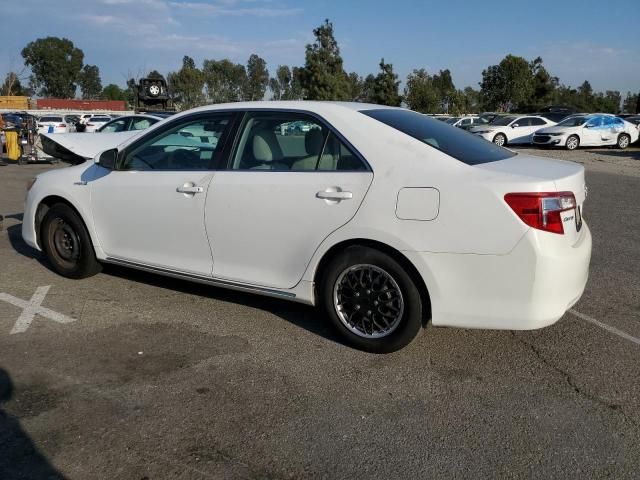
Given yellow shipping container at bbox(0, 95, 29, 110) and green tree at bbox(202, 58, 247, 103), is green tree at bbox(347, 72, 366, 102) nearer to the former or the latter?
green tree at bbox(202, 58, 247, 103)

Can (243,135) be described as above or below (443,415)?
above

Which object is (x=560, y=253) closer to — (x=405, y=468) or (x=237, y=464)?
(x=405, y=468)

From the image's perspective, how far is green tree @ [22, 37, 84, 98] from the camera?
110 metres

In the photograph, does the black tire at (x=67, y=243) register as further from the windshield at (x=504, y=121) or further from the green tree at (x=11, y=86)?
the green tree at (x=11, y=86)

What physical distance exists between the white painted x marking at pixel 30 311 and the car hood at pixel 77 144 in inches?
189

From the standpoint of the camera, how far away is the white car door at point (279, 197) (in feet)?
12.4

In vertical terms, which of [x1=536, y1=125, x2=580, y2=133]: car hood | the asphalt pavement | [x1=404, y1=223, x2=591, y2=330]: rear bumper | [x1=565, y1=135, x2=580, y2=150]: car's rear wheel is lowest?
the asphalt pavement

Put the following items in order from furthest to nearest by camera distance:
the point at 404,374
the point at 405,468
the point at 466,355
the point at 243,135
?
the point at 243,135 < the point at 466,355 < the point at 404,374 < the point at 405,468

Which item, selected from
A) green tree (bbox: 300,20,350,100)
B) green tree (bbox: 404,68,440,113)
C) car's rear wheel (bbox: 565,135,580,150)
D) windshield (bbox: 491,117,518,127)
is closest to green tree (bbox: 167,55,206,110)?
green tree (bbox: 300,20,350,100)

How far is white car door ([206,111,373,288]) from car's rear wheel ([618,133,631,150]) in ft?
89.3

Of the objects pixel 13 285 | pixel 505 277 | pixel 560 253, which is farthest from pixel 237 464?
pixel 13 285

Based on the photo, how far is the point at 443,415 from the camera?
3115 mm

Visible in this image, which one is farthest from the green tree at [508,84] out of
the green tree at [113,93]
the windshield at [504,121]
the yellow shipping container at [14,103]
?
the green tree at [113,93]

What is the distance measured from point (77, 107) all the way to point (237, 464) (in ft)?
253
